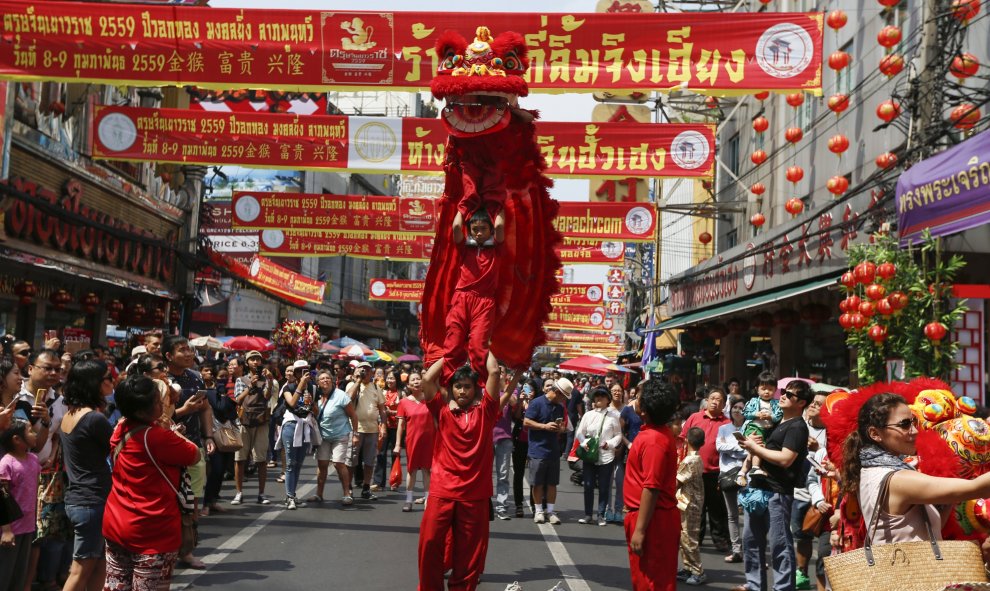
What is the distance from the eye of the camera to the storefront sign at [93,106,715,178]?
13086mm

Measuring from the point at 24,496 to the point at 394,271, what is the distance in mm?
62727

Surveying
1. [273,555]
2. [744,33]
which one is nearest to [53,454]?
[273,555]

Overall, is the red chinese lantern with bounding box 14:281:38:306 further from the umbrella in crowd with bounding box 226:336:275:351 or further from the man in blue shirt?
the man in blue shirt

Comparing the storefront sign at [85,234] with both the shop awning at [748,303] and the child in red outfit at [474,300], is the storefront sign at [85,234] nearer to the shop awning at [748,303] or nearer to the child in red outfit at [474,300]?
the child in red outfit at [474,300]

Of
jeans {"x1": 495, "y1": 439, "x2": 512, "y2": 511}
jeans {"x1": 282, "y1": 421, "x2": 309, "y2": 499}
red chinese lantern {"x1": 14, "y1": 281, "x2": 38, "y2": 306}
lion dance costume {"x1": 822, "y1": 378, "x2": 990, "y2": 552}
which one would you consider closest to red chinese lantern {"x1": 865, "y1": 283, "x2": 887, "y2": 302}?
jeans {"x1": 495, "y1": 439, "x2": 512, "y2": 511}

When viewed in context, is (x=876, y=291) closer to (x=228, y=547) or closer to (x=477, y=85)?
(x=477, y=85)

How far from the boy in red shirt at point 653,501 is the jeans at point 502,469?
6.36 m

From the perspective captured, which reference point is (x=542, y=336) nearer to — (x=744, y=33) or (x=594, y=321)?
(x=744, y=33)

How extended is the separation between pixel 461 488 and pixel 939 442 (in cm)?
310

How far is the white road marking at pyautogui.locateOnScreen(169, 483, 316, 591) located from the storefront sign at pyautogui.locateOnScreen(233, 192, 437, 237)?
7.36 meters

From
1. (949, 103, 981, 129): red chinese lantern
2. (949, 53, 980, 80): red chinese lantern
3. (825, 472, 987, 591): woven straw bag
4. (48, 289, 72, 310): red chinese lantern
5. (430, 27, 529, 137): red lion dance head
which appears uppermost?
(949, 53, 980, 80): red chinese lantern

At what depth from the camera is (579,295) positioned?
34.7 meters

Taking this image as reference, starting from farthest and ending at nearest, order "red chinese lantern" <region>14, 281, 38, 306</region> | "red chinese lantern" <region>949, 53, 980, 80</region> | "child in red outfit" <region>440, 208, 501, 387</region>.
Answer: "red chinese lantern" <region>14, 281, 38, 306</region>
"red chinese lantern" <region>949, 53, 980, 80</region>
"child in red outfit" <region>440, 208, 501, 387</region>

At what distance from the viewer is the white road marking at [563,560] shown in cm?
850
